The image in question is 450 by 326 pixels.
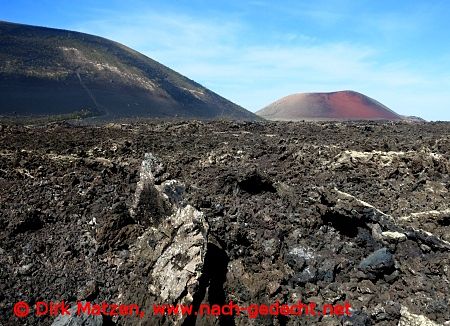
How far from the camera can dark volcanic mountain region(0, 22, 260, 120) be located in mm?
38562

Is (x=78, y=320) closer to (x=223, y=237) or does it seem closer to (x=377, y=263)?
(x=223, y=237)

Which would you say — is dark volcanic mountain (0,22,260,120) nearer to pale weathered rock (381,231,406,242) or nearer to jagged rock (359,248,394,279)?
pale weathered rock (381,231,406,242)

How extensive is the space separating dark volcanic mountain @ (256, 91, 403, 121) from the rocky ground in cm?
4989

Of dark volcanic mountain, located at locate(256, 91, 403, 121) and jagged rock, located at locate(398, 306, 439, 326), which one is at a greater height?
dark volcanic mountain, located at locate(256, 91, 403, 121)

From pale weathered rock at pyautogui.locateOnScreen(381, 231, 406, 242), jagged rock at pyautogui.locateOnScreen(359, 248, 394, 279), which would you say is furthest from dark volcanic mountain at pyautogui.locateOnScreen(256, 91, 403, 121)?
jagged rock at pyautogui.locateOnScreen(359, 248, 394, 279)

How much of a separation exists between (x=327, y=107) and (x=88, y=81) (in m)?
35.6

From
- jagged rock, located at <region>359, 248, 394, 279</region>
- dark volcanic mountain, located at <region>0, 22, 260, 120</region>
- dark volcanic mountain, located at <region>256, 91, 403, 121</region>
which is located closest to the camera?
jagged rock, located at <region>359, 248, 394, 279</region>

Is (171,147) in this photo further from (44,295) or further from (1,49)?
(1,49)

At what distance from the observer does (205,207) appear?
26.4 feet

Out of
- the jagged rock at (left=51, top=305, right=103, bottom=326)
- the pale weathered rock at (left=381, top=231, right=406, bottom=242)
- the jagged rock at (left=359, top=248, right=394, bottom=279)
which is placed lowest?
the jagged rock at (left=51, top=305, right=103, bottom=326)

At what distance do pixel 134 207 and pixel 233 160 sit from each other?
5.45 metres

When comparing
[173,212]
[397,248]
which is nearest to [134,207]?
[173,212]

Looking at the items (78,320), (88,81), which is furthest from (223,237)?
(88,81)

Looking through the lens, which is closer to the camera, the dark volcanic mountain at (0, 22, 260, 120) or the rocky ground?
the rocky ground
